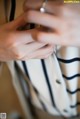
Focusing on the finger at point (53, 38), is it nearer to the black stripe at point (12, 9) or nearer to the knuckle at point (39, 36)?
the knuckle at point (39, 36)

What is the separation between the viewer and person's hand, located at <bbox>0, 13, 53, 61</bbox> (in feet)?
1.19

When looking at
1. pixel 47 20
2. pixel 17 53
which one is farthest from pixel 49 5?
pixel 17 53

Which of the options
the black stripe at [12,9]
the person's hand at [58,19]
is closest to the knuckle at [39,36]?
the person's hand at [58,19]

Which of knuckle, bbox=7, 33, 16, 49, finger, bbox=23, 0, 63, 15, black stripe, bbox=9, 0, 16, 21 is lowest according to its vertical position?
knuckle, bbox=7, 33, 16, 49

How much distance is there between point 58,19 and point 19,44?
104 millimetres

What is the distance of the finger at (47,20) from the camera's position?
32 cm

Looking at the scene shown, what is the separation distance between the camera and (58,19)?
0.32 meters

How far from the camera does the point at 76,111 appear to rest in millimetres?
695

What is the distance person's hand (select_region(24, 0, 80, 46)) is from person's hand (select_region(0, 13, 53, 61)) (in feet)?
0.08

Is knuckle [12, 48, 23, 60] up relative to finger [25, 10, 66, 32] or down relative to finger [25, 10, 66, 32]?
down

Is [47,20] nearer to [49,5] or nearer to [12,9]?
[49,5]

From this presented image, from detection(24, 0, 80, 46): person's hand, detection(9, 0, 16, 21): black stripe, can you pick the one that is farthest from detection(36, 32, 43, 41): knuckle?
detection(9, 0, 16, 21): black stripe

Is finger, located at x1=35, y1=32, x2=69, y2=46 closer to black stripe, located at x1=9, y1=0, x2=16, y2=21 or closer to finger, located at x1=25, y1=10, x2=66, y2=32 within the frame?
finger, located at x1=25, y1=10, x2=66, y2=32

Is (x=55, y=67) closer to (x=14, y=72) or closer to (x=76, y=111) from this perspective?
(x=14, y=72)
